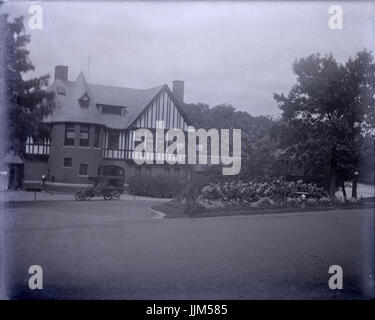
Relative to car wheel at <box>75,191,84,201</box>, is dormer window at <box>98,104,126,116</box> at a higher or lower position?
higher

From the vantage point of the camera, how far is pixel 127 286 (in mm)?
4809

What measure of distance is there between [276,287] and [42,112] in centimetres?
543

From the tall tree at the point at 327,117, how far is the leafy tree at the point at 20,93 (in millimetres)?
4890

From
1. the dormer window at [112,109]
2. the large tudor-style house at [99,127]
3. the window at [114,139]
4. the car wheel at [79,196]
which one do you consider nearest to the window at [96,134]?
the large tudor-style house at [99,127]

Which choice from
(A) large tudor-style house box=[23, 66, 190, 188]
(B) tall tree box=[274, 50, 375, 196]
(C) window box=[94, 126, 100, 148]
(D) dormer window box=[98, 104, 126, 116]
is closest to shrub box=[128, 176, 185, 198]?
(A) large tudor-style house box=[23, 66, 190, 188]

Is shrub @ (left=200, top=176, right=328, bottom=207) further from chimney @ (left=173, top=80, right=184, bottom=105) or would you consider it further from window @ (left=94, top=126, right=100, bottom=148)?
window @ (left=94, top=126, right=100, bottom=148)

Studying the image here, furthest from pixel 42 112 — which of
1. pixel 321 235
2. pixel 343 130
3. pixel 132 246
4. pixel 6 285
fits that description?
pixel 343 130

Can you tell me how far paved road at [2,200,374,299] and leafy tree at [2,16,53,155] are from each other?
1772 mm

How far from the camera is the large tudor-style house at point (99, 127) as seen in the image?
824 centimetres

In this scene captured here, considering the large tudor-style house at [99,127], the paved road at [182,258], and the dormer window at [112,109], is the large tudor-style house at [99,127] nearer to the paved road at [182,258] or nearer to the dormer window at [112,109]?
the dormer window at [112,109]

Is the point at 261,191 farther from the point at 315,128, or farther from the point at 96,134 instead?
the point at 96,134

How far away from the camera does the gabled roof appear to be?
8.64 meters

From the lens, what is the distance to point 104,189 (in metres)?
13.4

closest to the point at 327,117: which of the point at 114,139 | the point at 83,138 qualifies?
the point at 114,139
